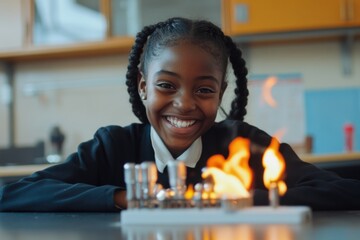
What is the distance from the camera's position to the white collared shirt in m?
1.23

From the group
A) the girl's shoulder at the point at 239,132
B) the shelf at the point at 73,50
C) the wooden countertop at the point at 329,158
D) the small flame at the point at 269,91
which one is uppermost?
the shelf at the point at 73,50

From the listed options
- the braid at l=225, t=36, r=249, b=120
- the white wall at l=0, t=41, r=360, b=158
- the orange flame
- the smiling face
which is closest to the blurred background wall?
the white wall at l=0, t=41, r=360, b=158

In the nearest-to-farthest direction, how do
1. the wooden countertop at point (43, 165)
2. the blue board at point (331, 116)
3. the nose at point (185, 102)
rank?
the nose at point (185, 102) → the wooden countertop at point (43, 165) → the blue board at point (331, 116)

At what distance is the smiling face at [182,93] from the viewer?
A: 3.62 ft

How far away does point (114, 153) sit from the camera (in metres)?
1.27

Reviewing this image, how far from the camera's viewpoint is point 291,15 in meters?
3.08

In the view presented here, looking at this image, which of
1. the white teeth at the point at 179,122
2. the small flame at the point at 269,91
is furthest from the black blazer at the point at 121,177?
the small flame at the point at 269,91

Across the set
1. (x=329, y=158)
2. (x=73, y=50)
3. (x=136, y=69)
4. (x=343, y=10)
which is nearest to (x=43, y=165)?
(x=73, y=50)

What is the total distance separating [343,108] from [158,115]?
2.27m

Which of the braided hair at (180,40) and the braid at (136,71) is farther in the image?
the braid at (136,71)

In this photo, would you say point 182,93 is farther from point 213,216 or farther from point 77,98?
point 77,98

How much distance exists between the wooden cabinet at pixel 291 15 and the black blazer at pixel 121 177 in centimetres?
180

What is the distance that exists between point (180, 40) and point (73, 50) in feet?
7.51

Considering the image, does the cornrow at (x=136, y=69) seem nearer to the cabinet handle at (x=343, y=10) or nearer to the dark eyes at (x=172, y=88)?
the dark eyes at (x=172, y=88)
